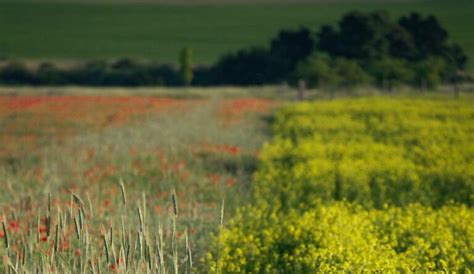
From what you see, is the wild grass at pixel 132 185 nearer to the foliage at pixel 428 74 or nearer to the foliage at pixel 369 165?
the foliage at pixel 369 165

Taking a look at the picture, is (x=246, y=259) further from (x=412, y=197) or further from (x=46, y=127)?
(x=46, y=127)

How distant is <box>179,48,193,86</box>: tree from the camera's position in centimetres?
7894

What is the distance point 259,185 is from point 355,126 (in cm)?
932

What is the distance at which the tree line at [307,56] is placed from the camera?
226 ft

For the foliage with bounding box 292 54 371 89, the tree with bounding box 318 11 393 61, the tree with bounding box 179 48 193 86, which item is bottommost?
the tree with bounding box 179 48 193 86

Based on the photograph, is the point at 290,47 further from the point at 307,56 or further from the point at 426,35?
the point at 426,35

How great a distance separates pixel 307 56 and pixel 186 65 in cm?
1300

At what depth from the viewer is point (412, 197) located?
1268 cm

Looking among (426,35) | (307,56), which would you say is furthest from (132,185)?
(426,35)

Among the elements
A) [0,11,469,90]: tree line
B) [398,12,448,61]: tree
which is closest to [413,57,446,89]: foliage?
[0,11,469,90]: tree line

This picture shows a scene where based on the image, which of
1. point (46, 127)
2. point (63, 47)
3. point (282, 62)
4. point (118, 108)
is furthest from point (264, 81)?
point (46, 127)

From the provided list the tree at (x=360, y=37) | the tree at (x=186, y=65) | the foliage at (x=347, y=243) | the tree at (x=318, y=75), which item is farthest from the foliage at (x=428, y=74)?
the foliage at (x=347, y=243)

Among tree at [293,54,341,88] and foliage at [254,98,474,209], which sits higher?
foliage at [254,98,474,209]

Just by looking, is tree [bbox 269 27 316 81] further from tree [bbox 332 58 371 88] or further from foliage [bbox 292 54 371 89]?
tree [bbox 332 58 371 88]
